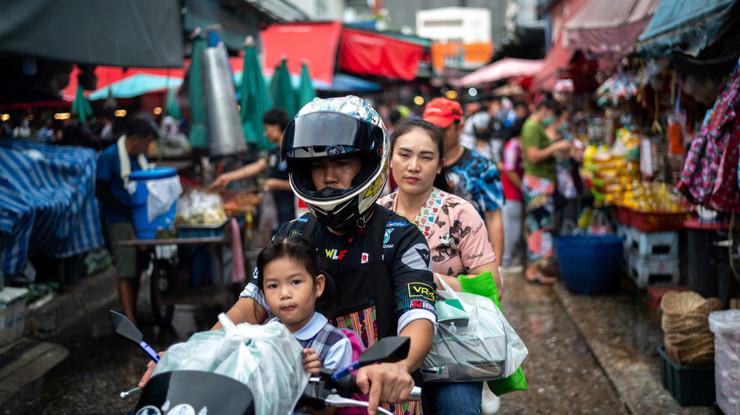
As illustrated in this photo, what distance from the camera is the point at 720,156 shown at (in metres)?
4.87

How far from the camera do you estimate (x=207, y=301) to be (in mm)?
7453

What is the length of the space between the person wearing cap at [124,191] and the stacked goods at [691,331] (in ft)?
15.8

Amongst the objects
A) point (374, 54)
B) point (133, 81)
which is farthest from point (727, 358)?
point (374, 54)

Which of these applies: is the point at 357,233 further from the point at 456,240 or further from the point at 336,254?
the point at 456,240

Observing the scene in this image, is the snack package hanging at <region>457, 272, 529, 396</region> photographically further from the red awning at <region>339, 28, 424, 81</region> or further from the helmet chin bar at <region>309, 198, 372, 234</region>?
the red awning at <region>339, 28, 424, 81</region>

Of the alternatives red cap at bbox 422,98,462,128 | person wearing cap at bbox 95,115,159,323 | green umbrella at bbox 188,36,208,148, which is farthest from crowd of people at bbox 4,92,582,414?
green umbrella at bbox 188,36,208,148

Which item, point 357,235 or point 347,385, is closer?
point 347,385

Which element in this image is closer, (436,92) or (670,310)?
(670,310)

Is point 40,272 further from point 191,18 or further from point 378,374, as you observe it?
point 378,374

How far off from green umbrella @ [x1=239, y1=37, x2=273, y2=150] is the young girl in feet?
24.9

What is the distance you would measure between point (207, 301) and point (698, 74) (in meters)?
4.75

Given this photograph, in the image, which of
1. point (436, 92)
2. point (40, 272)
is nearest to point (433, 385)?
point (40, 272)

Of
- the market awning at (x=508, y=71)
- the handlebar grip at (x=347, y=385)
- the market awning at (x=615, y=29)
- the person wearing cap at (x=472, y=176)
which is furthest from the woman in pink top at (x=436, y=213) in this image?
the market awning at (x=508, y=71)

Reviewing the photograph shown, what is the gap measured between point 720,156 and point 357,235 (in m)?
3.15
